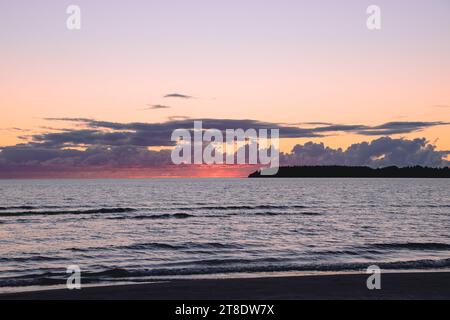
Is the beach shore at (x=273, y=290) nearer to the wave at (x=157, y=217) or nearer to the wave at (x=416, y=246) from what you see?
the wave at (x=416, y=246)

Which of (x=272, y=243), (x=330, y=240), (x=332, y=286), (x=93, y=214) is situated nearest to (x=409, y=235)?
(x=330, y=240)

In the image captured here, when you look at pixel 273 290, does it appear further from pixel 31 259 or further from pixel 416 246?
pixel 416 246

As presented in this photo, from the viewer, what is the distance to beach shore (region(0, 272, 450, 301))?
623 inches

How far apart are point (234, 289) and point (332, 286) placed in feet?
12.1

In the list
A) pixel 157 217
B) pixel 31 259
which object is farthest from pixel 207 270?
pixel 157 217

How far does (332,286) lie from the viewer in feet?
57.9

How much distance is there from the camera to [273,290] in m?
16.9

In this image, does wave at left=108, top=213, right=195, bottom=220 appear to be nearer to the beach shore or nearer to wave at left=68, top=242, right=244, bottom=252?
wave at left=68, top=242, right=244, bottom=252

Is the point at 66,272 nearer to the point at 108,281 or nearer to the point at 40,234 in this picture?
the point at 108,281

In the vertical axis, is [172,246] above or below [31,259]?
below

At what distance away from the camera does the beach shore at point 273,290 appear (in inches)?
623

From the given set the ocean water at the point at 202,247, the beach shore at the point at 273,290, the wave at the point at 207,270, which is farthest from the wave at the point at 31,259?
the beach shore at the point at 273,290

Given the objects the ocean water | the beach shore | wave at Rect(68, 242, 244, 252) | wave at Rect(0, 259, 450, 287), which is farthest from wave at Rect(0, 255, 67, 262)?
the beach shore
